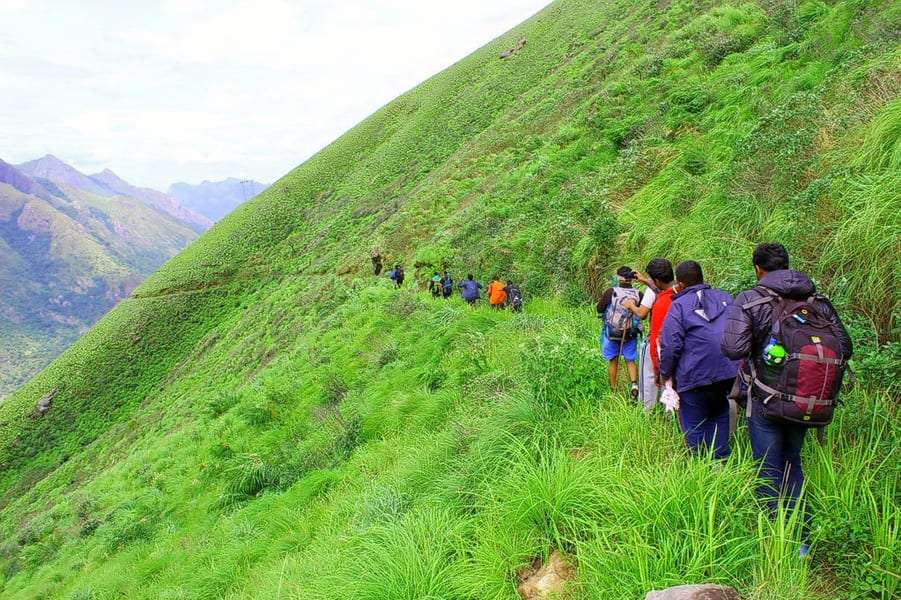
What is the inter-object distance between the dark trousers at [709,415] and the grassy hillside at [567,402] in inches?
6.9

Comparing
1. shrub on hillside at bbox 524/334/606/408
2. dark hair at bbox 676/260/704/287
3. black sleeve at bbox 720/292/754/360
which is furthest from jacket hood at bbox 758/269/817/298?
shrub on hillside at bbox 524/334/606/408

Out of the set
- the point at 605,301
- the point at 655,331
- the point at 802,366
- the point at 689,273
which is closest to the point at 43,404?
the point at 605,301

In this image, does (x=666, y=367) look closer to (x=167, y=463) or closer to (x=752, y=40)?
(x=752, y=40)

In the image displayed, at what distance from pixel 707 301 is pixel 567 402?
1.56 meters

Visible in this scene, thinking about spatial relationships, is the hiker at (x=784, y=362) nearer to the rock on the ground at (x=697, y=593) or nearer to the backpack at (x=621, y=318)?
the rock on the ground at (x=697, y=593)

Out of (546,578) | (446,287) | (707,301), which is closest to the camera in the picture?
(546,578)

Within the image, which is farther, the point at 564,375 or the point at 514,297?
the point at 514,297

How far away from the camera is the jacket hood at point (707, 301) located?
3.57m

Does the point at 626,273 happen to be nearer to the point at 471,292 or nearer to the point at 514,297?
the point at 514,297

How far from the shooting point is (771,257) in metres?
3.11

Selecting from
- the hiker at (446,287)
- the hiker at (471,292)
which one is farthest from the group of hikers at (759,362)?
the hiker at (446,287)

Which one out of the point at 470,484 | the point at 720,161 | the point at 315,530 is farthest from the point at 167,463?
the point at 720,161

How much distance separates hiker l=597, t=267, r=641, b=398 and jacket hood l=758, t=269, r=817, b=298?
6.34 feet

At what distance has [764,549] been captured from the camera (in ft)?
8.60
